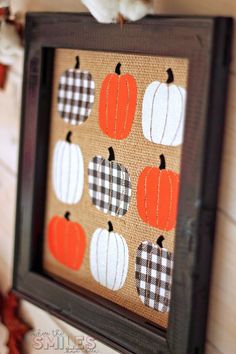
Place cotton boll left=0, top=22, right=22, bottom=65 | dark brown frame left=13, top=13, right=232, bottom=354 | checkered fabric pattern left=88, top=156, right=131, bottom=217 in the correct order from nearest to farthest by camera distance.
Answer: dark brown frame left=13, top=13, right=232, bottom=354
checkered fabric pattern left=88, top=156, right=131, bottom=217
cotton boll left=0, top=22, right=22, bottom=65

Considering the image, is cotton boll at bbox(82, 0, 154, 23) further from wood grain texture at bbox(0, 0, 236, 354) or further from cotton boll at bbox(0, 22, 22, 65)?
cotton boll at bbox(0, 22, 22, 65)

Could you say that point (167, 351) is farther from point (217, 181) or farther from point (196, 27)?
point (196, 27)

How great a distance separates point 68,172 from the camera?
26.3 inches

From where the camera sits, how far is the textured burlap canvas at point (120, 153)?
55 cm

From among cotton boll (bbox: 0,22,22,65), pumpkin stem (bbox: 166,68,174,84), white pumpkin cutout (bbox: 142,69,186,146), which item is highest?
cotton boll (bbox: 0,22,22,65)

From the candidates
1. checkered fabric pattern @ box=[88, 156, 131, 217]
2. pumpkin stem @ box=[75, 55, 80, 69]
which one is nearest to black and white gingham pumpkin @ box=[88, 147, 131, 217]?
checkered fabric pattern @ box=[88, 156, 131, 217]

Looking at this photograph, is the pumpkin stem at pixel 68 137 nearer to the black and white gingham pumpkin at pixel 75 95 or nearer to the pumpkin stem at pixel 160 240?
the black and white gingham pumpkin at pixel 75 95

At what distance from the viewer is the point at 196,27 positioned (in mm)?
496

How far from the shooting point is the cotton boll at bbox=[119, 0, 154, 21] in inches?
20.6

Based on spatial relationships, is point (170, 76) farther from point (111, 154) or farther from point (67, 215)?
point (67, 215)

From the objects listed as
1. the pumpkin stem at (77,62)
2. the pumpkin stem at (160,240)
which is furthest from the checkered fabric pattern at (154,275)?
the pumpkin stem at (77,62)

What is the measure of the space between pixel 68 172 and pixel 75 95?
89mm

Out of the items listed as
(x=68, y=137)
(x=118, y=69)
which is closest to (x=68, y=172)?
(x=68, y=137)

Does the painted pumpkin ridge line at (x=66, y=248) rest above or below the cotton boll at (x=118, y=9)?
below
